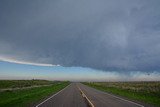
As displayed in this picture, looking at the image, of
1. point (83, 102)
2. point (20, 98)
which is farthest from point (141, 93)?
point (83, 102)

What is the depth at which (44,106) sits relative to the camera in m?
18.5

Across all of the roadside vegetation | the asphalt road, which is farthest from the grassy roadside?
the roadside vegetation

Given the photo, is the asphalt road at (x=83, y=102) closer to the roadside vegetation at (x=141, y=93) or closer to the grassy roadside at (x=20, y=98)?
the grassy roadside at (x=20, y=98)

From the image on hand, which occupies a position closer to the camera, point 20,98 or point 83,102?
point 83,102

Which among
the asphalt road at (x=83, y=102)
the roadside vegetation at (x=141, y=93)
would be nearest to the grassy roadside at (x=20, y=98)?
the asphalt road at (x=83, y=102)

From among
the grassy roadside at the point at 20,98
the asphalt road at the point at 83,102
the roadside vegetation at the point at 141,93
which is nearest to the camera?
the asphalt road at the point at 83,102

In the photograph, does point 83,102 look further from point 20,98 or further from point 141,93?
point 141,93

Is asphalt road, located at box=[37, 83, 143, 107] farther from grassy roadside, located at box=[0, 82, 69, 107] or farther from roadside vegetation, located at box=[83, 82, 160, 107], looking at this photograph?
roadside vegetation, located at box=[83, 82, 160, 107]

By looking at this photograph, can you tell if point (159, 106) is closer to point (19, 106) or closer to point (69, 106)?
point (69, 106)

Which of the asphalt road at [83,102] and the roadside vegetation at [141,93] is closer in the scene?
the asphalt road at [83,102]

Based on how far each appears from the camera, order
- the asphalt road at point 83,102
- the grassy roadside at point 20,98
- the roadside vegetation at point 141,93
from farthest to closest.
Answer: the roadside vegetation at point 141,93, the grassy roadside at point 20,98, the asphalt road at point 83,102

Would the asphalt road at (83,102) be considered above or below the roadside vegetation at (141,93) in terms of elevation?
below

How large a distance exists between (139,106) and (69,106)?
18.9 feet

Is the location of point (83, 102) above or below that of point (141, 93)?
below
